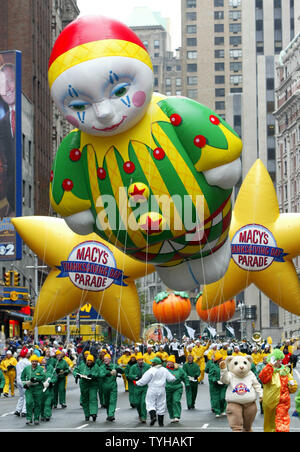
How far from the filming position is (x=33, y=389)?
18.0m

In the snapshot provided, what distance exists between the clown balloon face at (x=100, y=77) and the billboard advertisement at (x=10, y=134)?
87.1 feet

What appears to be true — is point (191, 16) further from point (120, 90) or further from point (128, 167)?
point (120, 90)

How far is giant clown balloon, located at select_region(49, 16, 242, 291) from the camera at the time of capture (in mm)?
12523

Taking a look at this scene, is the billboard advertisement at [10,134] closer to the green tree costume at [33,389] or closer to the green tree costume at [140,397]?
the green tree costume at [140,397]

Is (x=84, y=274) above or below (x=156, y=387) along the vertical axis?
above

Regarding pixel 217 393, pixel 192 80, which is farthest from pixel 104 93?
pixel 192 80

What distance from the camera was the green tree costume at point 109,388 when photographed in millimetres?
17895

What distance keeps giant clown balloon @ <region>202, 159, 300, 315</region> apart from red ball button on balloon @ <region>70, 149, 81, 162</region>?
424 centimetres

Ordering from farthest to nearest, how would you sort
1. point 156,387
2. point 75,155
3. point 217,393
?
point 217,393 → point 156,387 → point 75,155

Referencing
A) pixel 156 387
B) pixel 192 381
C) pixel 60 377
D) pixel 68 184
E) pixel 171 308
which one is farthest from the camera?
pixel 171 308

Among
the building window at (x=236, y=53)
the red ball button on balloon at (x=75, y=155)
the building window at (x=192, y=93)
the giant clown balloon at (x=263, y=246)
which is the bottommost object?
the giant clown balloon at (x=263, y=246)

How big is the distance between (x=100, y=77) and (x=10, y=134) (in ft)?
91.3

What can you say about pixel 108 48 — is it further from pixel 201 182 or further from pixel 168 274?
pixel 168 274

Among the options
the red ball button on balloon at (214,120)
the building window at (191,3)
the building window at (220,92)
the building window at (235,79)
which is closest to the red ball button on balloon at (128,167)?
the red ball button on balloon at (214,120)
